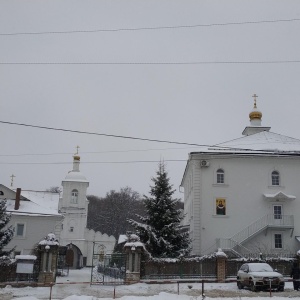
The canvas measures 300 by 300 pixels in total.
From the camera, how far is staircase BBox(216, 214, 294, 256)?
34094mm

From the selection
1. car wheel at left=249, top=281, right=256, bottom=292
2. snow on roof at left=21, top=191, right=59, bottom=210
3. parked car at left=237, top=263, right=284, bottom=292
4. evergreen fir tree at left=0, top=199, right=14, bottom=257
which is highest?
snow on roof at left=21, top=191, right=59, bottom=210

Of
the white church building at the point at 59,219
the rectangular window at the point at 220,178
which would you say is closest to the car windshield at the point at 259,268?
the rectangular window at the point at 220,178

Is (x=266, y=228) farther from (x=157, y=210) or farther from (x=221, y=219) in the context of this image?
(x=157, y=210)

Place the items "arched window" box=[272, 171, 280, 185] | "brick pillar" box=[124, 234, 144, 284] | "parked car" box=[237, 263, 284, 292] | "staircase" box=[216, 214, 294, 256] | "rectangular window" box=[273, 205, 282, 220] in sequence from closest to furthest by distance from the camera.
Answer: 1. "parked car" box=[237, 263, 284, 292]
2. "brick pillar" box=[124, 234, 144, 284]
3. "staircase" box=[216, 214, 294, 256]
4. "rectangular window" box=[273, 205, 282, 220]
5. "arched window" box=[272, 171, 280, 185]

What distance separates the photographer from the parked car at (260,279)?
803 inches

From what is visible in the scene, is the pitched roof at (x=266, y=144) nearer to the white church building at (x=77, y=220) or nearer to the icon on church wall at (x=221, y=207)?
the icon on church wall at (x=221, y=207)

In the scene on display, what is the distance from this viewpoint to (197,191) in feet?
120

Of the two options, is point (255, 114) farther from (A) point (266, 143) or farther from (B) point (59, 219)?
(B) point (59, 219)

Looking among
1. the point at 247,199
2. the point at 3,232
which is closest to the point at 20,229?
the point at 3,232

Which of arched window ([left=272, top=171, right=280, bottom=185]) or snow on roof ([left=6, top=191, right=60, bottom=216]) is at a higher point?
arched window ([left=272, top=171, right=280, bottom=185])

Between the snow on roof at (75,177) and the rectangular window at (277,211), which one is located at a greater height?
the snow on roof at (75,177)

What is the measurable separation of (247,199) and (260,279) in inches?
652

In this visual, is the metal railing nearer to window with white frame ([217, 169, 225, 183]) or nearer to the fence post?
window with white frame ([217, 169, 225, 183])

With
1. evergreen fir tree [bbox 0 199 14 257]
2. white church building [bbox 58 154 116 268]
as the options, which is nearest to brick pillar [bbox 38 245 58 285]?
evergreen fir tree [bbox 0 199 14 257]
